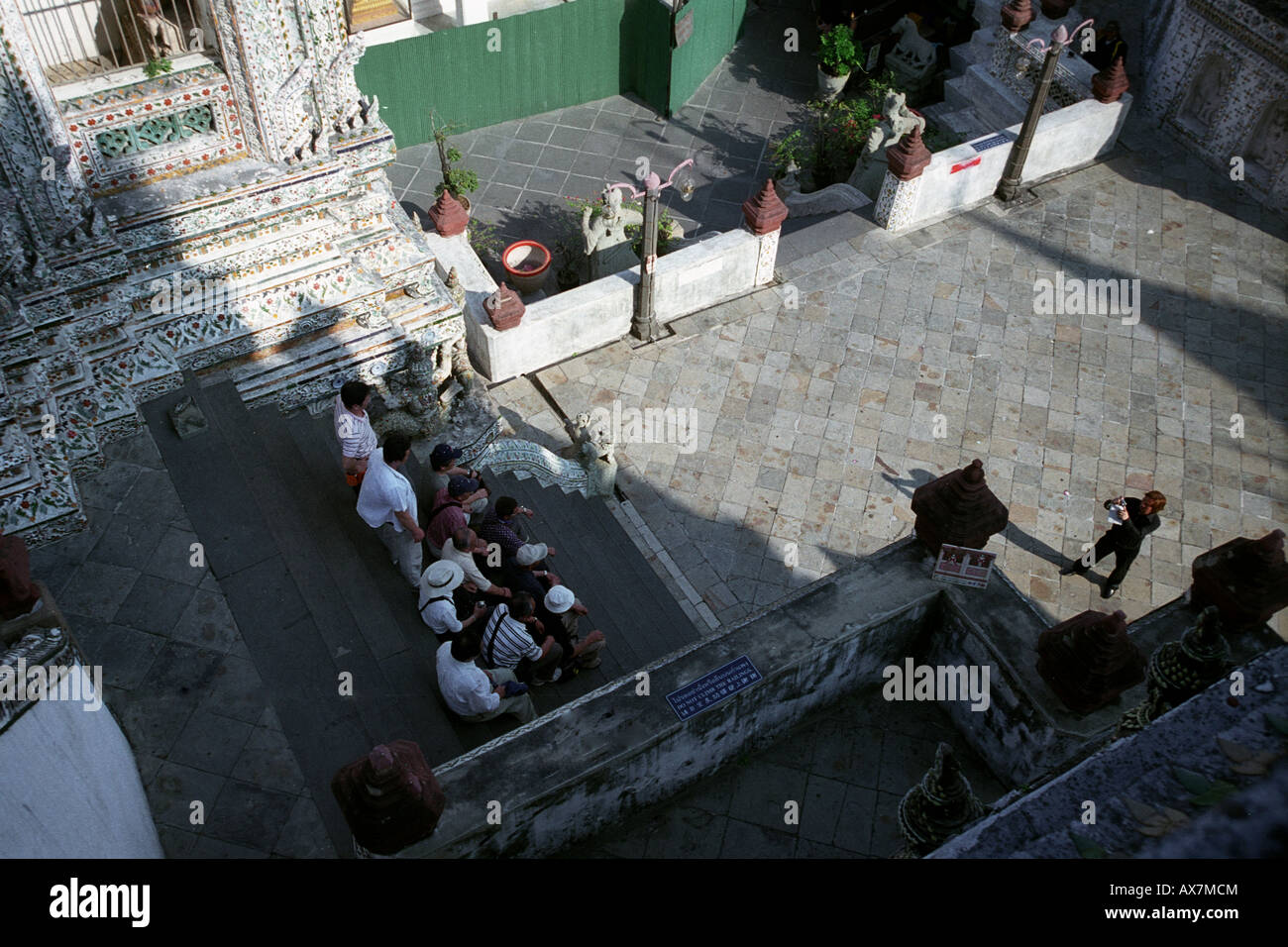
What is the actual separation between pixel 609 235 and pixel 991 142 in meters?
5.65

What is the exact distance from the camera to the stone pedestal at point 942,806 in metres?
6.09

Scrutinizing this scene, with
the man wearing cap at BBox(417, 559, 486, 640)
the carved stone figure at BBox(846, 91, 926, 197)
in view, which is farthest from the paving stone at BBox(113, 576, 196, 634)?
the carved stone figure at BBox(846, 91, 926, 197)

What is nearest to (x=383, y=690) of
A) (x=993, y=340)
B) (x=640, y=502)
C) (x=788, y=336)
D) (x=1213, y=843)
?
(x=640, y=502)

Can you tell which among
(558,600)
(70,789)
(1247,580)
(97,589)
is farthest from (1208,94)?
(70,789)

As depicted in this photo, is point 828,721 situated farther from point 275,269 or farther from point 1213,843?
point 275,269

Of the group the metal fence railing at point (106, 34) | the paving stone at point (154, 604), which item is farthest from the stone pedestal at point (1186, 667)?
the metal fence railing at point (106, 34)

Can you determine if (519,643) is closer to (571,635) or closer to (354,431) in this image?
(571,635)

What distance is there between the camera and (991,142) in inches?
630

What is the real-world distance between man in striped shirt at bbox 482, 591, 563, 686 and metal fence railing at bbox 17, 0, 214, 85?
5642mm

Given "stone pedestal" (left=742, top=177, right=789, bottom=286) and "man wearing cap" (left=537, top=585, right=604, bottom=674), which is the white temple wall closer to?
"man wearing cap" (left=537, top=585, right=604, bottom=674)

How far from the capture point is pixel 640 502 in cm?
1288

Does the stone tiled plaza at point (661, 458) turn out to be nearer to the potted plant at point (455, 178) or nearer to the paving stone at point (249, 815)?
the paving stone at point (249, 815)

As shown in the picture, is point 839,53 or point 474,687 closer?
point 474,687
